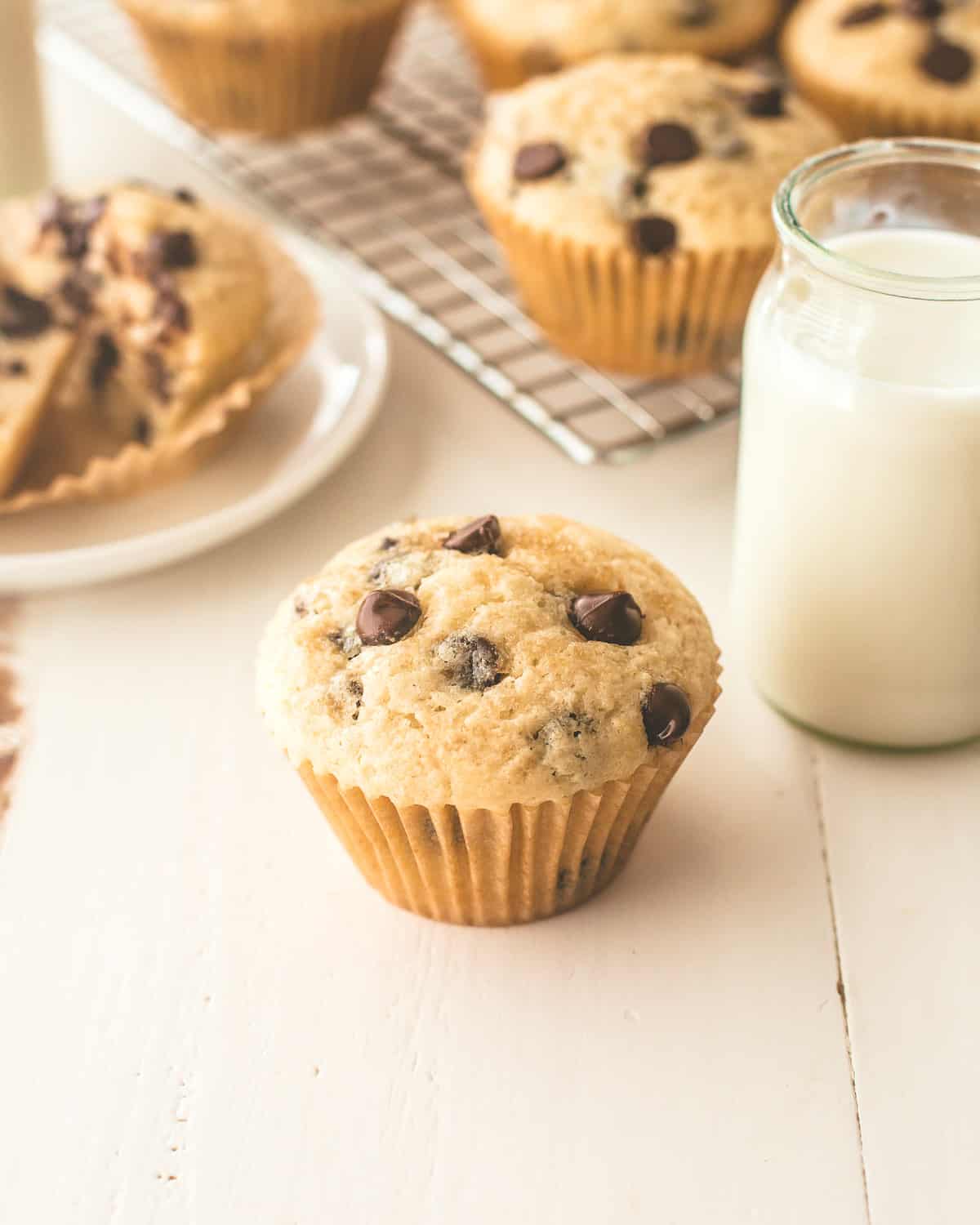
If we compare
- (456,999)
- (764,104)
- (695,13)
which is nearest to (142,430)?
(764,104)

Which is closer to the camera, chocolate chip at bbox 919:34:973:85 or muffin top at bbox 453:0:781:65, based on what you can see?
chocolate chip at bbox 919:34:973:85

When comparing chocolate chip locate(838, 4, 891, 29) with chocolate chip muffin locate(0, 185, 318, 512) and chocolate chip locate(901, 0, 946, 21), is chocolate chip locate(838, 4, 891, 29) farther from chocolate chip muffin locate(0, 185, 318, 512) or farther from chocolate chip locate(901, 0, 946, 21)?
chocolate chip muffin locate(0, 185, 318, 512)

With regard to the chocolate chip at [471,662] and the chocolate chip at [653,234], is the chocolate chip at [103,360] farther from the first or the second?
the chocolate chip at [471,662]

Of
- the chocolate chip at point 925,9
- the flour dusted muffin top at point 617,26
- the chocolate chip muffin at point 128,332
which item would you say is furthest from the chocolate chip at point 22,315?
the chocolate chip at point 925,9

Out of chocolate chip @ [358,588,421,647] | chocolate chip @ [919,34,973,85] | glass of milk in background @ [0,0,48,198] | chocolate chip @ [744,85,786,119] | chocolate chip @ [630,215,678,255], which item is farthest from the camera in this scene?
glass of milk in background @ [0,0,48,198]

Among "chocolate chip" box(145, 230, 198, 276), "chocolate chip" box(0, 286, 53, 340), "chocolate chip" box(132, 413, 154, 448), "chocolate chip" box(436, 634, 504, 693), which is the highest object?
"chocolate chip" box(436, 634, 504, 693)

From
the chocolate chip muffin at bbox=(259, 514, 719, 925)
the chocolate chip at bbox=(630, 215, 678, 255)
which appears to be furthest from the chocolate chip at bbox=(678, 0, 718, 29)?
the chocolate chip muffin at bbox=(259, 514, 719, 925)

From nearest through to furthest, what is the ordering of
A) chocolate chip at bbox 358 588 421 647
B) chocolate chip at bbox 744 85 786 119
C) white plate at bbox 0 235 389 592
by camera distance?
chocolate chip at bbox 358 588 421 647
white plate at bbox 0 235 389 592
chocolate chip at bbox 744 85 786 119
